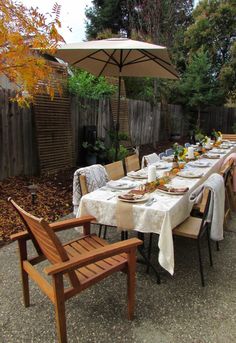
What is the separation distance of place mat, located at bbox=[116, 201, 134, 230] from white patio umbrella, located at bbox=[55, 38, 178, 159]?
2.22 meters

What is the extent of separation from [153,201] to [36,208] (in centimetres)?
235

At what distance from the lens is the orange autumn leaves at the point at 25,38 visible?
10.4ft

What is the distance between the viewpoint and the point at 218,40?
44.7 ft

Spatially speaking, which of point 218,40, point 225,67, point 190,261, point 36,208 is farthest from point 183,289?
point 218,40

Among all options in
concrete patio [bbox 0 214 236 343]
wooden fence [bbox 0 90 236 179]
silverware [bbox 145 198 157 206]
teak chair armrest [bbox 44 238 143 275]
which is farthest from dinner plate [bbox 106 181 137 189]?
wooden fence [bbox 0 90 236 179]

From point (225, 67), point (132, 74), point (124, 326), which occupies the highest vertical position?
point (225, 67)

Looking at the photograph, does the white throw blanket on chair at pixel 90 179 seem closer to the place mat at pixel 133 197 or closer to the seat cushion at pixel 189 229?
the place mat at pixel 133 197

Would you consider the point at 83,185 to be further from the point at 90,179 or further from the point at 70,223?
the point at 70,223

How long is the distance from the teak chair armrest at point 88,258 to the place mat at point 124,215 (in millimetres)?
413

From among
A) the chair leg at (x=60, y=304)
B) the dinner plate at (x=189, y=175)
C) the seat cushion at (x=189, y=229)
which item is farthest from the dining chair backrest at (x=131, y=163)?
the chair leg at (x=60, y=304)

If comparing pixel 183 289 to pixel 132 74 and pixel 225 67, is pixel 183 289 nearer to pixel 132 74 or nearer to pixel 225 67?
pixel 132 74

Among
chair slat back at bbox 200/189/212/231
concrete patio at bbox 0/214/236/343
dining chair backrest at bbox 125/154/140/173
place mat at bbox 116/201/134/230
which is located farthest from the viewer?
dining chair backrest at bbox 125/154/140/173

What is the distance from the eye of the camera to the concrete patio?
203cm

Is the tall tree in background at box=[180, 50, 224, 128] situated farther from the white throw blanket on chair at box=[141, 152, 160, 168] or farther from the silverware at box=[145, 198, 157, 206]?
the silverware at box=[145, 198, 157, 206]
